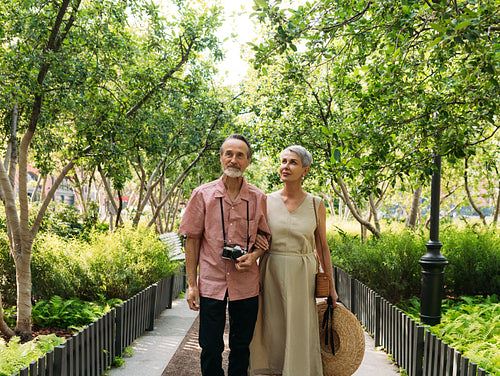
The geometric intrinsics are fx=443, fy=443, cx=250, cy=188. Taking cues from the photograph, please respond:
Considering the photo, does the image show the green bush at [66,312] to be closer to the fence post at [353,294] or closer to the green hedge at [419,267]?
the fence post at [353,294]

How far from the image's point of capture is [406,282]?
25.2 feet

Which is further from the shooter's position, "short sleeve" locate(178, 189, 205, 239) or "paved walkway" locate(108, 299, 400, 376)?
"paved walkway" locate(108, 299, 400, 376)

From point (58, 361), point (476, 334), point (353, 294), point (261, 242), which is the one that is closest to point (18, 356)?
point (58, 361)

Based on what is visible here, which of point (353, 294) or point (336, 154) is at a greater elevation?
point (336, 154)

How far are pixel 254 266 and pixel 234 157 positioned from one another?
0.89 m

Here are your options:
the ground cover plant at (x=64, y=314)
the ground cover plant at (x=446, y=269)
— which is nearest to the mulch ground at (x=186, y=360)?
the ground cover plant at (x=64, y=314)

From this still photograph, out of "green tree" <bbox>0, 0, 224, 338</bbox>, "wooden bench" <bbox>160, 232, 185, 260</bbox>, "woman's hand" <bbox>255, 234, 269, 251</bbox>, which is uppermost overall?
"green tree" <bbox>0, 0, 224, 338</bbox>

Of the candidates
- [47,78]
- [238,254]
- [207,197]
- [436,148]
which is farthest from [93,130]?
[436,148]

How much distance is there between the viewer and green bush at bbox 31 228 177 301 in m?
6.64

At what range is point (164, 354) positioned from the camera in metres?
5.66

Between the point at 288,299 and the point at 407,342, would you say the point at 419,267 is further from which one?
the point at 288,299

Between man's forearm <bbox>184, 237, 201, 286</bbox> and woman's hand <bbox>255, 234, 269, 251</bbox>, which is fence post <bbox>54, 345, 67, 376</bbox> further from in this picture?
woman's hand <bbox>255, 234, 269, 251</bbox>

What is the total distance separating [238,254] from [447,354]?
1981 millimetres

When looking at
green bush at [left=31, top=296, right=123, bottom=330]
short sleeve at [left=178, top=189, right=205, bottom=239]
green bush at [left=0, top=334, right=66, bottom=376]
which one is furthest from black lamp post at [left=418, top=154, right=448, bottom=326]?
green bush at [left=0, top=334, right=66, bottom=376]
